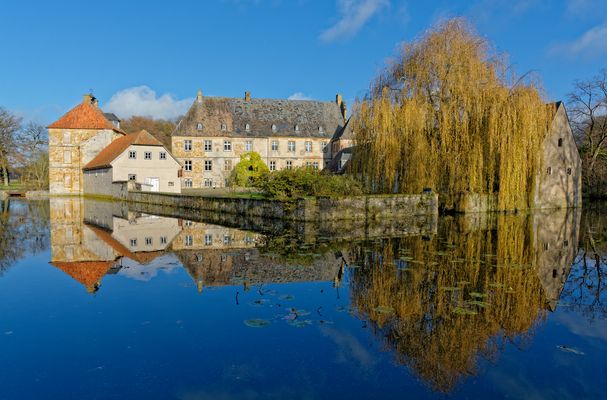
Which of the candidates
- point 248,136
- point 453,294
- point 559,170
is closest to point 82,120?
point 248,136

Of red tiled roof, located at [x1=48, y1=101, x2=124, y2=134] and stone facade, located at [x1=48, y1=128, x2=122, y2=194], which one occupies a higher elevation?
red tiled roof, located at [x1=48, y1=101, x2=124, y2=134]

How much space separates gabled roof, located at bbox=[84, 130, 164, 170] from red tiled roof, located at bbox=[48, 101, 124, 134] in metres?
3.58

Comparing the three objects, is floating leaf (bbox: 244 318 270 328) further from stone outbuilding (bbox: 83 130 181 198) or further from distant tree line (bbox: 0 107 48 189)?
distant tree line (bbox: 0 107 48 189)

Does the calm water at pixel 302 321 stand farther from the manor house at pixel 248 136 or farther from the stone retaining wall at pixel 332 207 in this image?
the manor house at pixel 248 136

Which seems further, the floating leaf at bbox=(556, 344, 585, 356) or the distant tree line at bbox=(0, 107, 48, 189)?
the distant tree line at bbox=(0, 107, 48, 189)

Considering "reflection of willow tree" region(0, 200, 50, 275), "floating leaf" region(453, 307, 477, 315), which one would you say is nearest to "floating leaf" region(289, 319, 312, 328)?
"floating leaf" region(453, 307, 477, 315)

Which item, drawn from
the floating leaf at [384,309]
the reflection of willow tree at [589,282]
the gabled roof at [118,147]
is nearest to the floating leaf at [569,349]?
the reflection of willow tree at [589,282]

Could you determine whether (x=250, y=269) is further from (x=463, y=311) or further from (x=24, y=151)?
(x=24, y=151)

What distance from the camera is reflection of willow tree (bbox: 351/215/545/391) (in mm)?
4715

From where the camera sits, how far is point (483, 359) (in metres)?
4.62

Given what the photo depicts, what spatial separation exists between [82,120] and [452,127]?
36.3m

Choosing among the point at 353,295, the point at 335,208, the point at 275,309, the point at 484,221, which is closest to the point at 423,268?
the point at 353,295

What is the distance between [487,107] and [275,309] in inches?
752

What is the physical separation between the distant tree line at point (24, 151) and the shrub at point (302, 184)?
137ft
